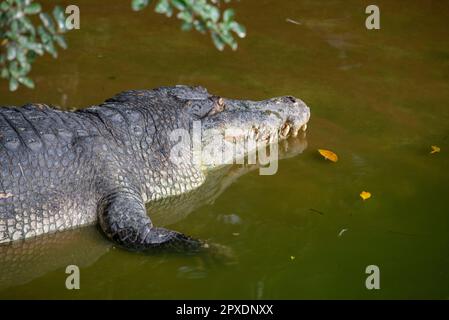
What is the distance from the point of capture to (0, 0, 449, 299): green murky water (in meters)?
4.98

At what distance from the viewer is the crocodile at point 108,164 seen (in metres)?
5.27

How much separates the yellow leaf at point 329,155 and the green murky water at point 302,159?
0.09 m

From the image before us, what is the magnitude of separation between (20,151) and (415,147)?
3315 mm

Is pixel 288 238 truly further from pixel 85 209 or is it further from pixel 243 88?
pixel 243 88

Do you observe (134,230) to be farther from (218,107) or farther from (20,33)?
(20,33)

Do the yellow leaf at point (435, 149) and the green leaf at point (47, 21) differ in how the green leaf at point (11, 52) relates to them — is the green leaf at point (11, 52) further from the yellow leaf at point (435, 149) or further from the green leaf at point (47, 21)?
the yellow leaf at point (435, 149)

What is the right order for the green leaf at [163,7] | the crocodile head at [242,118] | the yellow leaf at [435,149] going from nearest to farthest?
the green leaf at [163,7]
the crocodile head at [242,118]
the yellow leaf at [435,149]

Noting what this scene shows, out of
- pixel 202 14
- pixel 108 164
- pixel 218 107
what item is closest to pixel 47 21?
pixel 202 14

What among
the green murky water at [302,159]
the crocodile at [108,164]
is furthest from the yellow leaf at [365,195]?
the crocodile at [108,164]

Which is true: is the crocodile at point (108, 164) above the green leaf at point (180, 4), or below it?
below

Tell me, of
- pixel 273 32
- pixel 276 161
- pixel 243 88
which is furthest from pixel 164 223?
pixel 273 32

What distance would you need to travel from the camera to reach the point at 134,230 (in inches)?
207

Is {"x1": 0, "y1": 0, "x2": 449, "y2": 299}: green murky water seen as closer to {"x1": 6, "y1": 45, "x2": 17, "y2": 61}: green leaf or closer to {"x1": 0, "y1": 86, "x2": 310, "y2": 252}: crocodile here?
{"x1": 0, "y1": 86, "x2": 310, "y2": 252}: crocodile

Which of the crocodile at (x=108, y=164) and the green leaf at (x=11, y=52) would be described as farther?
the crocodile at (x=108, y=164)
